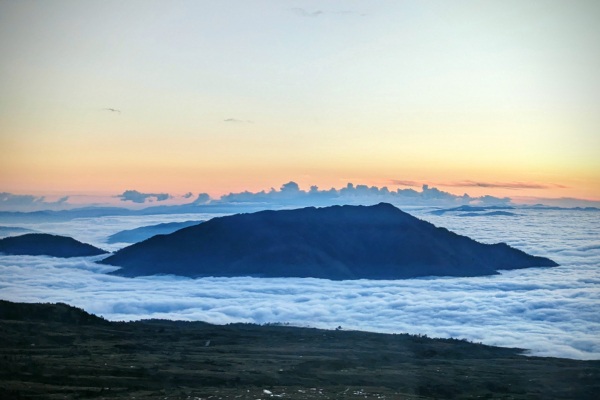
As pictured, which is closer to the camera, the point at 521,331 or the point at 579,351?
the point at 579,351

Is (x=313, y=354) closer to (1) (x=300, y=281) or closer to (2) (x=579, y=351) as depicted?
(2) (x=579, y=351)

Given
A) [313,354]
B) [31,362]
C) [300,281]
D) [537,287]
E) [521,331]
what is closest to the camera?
[31,362]

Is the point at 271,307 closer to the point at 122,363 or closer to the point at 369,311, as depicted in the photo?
the point at 369,311

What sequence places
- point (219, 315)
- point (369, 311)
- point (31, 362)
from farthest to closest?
point (369, 311)
point (219, 315)
point (31, 362)

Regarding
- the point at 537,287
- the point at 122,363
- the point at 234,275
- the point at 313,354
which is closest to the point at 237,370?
the point at 122,363

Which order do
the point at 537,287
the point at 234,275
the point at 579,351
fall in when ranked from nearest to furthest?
the point at 579,351 → the point at 537,287 → the point at 234,275

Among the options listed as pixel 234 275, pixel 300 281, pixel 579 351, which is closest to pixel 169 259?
pixel 234 275
